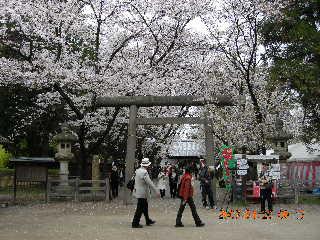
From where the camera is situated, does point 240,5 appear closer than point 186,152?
Yes

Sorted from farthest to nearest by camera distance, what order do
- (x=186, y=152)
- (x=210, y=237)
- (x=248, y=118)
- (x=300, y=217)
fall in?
(x=186, y=152)
(x=248, y=118)
(x=300, y=217)
(x=210, y=237)

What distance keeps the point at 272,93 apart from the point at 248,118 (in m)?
2.26

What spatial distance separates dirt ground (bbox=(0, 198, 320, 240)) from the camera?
10.0 meters

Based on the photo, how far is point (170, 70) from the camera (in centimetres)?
2092

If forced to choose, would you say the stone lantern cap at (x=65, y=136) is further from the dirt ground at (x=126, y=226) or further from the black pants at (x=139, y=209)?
the black pants at (x=139, y=209)

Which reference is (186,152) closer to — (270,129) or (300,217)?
(270,129)

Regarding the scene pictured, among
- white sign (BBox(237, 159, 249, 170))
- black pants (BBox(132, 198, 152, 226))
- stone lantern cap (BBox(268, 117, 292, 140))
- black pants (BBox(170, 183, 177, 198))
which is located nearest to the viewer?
→ black pants (BBox(132, 198, 152, 226))

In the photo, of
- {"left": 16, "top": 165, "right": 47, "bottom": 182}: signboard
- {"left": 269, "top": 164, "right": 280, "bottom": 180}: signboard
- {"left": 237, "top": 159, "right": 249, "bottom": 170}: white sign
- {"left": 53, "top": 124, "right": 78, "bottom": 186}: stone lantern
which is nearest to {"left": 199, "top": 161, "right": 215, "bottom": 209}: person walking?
{"left": 237, "top": 159, "right": 249, "bottom": 170}: white sign

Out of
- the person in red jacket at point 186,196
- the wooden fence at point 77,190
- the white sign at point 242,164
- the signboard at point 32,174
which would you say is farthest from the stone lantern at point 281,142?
the signboard at point 32,174

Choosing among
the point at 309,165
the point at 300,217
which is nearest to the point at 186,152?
the point at 309,165

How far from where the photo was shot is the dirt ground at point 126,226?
10.0 meters

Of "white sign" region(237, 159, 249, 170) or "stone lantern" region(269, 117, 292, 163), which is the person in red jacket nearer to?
"white sign" region(237, 159, 249, 170)

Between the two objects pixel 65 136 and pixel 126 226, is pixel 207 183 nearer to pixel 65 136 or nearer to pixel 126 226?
pixel 126 226

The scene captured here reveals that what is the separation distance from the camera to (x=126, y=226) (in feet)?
38.3
